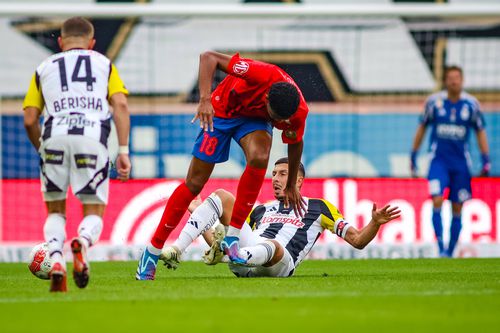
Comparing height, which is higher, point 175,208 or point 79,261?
point 175,208

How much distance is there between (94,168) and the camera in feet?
22.4

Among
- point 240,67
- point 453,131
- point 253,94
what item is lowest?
point 253,94

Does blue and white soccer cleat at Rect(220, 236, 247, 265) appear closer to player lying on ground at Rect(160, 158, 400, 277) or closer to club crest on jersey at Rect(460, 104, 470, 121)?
player lying on ground at Rect(160, 158, 400, 277)

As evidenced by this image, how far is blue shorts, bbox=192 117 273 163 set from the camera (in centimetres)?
821

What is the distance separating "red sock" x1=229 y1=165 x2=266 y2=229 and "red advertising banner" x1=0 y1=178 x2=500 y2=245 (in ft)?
19.2

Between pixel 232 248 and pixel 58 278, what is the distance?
5.12 ft

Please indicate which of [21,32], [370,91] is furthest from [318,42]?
[21,32]

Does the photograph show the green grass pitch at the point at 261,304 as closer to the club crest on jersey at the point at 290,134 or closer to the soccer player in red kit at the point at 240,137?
the soccer player in red kit at the point at 240,137

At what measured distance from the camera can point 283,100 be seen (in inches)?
299

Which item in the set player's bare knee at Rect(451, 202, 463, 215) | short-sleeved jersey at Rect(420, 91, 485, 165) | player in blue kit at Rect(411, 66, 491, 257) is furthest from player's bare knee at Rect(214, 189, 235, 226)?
short-sleeved jersey at Rect(420, 91, 485, 165)

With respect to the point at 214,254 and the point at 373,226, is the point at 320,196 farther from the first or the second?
the point at 214,254

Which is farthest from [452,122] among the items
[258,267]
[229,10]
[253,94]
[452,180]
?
[253,94]

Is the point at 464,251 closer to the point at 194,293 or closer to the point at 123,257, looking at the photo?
the point at 123,257

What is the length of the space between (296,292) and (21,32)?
17.0 metres
